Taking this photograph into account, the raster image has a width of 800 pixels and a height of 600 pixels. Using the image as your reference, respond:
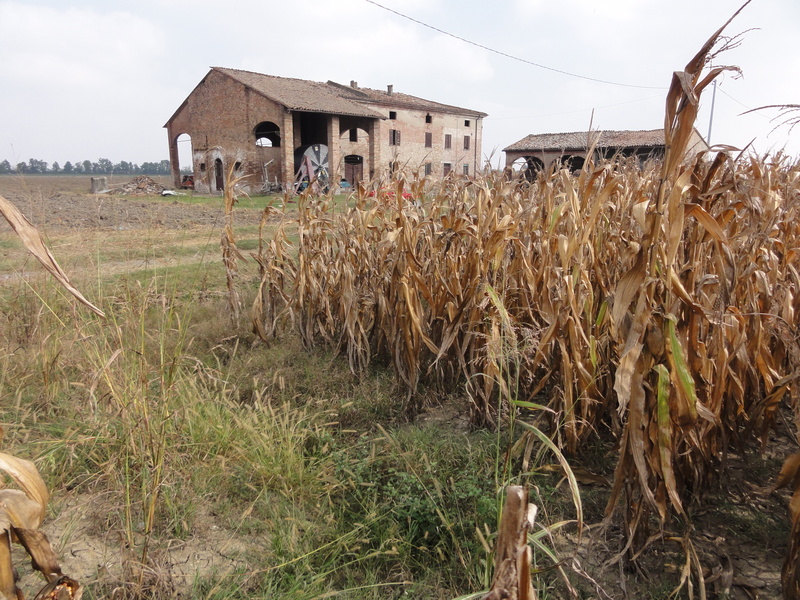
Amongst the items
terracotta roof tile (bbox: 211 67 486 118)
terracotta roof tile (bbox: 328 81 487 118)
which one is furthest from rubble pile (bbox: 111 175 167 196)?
terracotta roof tile (bbox: 328 81 487 118)

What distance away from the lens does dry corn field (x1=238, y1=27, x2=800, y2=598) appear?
5.68ft

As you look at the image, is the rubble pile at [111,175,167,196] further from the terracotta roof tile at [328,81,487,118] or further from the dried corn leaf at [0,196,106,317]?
the dried corn leaf at [0,196,106,317]

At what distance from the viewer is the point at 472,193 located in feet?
14.4

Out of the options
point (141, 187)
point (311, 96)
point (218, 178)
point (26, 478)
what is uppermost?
point (311, 96)

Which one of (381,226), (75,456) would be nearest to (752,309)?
(381,226)

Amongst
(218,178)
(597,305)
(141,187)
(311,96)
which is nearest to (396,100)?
(311,96)

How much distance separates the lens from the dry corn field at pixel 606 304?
173 centimetres

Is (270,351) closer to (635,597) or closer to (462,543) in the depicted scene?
(462,543)

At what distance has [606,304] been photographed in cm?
234

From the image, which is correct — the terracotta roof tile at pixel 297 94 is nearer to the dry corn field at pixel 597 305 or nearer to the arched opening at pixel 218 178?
the arched opening at pixel 218 178

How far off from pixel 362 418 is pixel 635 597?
1.69m

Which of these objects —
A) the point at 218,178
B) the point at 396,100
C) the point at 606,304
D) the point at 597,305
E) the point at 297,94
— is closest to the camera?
the point at 606,304

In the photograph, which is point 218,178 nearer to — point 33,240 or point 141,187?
point 141,187

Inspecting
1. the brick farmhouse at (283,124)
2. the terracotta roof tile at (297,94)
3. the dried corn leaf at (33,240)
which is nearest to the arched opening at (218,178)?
the brick farmhouse at (283,124)
